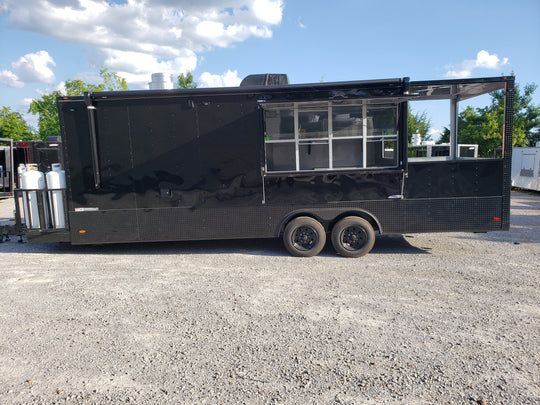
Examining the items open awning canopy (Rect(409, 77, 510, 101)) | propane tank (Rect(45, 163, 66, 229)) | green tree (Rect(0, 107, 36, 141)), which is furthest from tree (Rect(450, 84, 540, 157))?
green tree (Rect(0, 107, 36, 141))

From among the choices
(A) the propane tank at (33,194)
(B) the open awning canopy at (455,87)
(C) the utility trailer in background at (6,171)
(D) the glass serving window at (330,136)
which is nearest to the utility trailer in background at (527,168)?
(B) the open awning canopy at (455,87)

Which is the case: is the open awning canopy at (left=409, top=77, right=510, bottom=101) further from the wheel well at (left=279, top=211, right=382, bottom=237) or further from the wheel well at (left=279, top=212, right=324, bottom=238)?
the wheel well at (left=279, top=212, right=324, bottom=238)

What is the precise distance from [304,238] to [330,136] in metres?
1.85

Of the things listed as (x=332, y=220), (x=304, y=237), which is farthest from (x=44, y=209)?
(x=332, y=220)

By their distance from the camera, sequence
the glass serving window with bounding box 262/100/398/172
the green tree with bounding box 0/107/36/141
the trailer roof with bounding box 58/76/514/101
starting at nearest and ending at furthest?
the trailer roof with bounding box 58/76/514/101 → the glass serving window with bounding box 262/100/398/172 → the green tree with bounding box 0/107/36/141

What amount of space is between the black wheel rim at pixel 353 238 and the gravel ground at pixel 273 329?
0.32 m

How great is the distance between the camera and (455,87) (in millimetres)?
7129

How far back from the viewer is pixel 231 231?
732 cm

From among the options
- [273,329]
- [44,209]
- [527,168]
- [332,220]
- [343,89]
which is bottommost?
[273,329]

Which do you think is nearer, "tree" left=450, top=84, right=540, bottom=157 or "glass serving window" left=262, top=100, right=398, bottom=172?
"glass serving window" left=262, top=100, right=398, bottom=172

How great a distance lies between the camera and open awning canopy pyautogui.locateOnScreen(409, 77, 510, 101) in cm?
685

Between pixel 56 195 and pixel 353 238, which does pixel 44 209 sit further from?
pixel 353 238

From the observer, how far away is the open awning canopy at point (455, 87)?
22.5 ft

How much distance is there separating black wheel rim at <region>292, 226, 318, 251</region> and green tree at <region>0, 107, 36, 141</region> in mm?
33743
